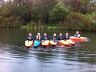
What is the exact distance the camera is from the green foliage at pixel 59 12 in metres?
86.9

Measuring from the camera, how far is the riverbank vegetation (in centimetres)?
8731

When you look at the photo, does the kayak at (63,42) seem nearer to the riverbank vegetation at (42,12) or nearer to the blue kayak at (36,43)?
the blue kayak at (36,43)

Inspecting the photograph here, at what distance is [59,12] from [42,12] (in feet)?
18.9

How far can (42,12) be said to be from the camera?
90875 mm

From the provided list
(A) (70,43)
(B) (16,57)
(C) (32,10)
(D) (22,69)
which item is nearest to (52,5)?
(C) (32,10)

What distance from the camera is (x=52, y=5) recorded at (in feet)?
301

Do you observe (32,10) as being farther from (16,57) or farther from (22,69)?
(22,69)

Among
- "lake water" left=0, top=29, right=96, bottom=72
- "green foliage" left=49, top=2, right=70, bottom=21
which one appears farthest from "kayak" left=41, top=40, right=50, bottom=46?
"green foliage" left=49, top=2, right=70, bottom=21

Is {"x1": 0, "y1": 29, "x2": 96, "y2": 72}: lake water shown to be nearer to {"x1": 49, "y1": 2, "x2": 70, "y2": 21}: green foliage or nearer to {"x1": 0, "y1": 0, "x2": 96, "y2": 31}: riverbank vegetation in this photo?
{"x1": 0, "y1": 0, "x2": 96, "y2": 31}: riverbank vegetation

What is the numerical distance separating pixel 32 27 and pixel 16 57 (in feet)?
175

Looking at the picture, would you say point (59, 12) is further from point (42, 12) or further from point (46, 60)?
point (46, 60)

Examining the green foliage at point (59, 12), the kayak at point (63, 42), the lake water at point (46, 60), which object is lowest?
the lake water at point (46, 60)

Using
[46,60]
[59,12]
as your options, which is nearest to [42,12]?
[59,12]

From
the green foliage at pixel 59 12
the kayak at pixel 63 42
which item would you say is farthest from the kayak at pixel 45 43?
the green foliage at pixel 59 12
